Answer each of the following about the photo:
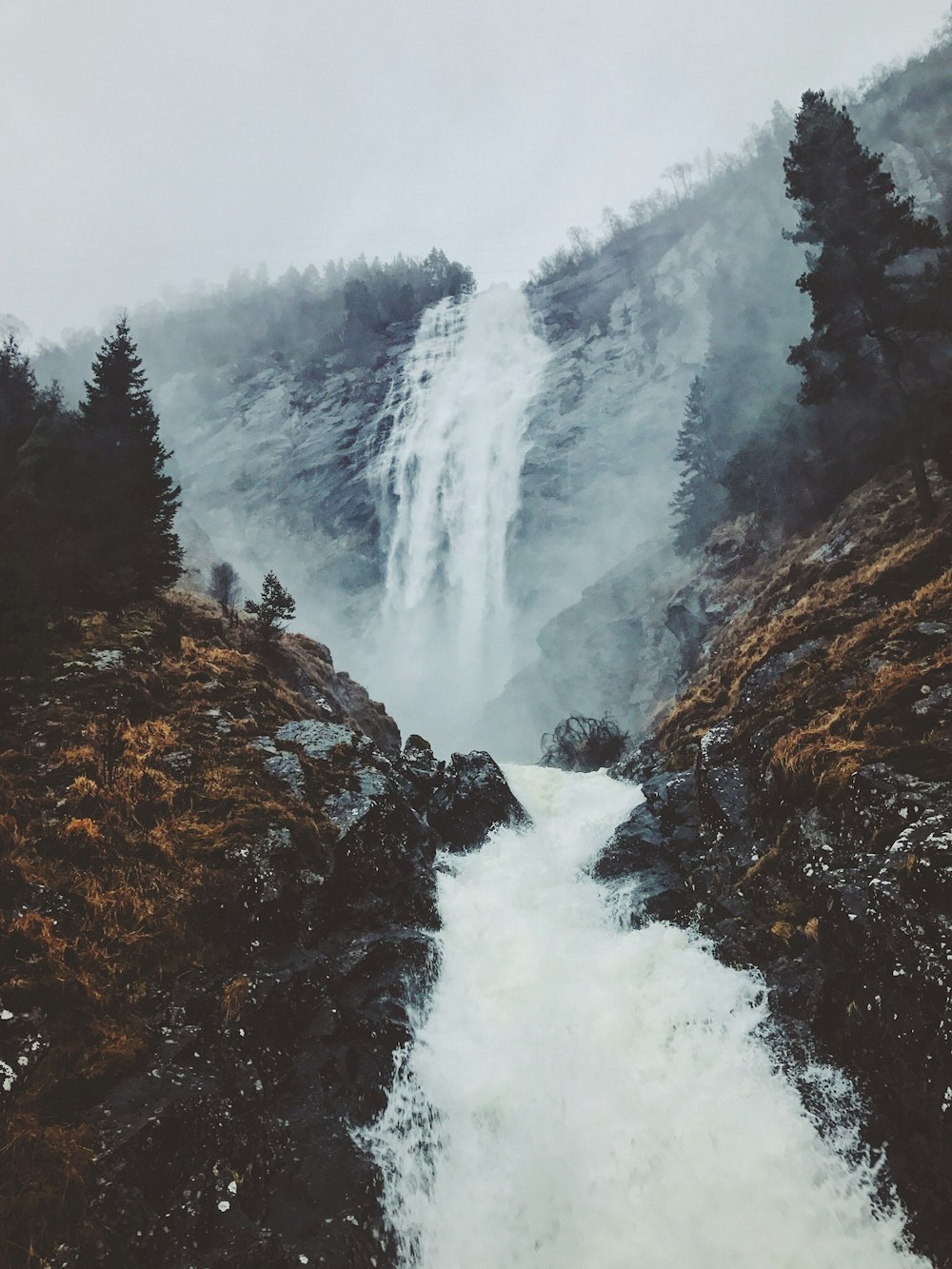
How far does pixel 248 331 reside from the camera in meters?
108

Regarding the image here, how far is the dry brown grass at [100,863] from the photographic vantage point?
18.6ft

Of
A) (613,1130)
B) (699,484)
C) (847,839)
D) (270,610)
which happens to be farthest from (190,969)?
(699,484)

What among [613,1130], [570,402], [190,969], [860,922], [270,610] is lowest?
[613,1130]

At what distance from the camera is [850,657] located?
41.2 ft

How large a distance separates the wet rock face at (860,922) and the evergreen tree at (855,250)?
13.4 metres

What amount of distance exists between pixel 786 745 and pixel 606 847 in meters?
5.37

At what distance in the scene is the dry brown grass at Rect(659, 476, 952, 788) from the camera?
949 cm

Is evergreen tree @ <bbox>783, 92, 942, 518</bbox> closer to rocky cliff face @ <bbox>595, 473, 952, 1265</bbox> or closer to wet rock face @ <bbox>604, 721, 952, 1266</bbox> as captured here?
rocky cliff face @ <bbox>595, 473, 952, 1265</bbox>

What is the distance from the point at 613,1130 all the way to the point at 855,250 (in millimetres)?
24388

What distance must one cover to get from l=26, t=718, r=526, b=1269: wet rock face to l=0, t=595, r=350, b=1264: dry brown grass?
25cm

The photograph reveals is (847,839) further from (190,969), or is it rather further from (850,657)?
(190,969)

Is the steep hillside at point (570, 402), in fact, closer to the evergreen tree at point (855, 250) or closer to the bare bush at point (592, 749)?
the bare bush at point (592, 749)

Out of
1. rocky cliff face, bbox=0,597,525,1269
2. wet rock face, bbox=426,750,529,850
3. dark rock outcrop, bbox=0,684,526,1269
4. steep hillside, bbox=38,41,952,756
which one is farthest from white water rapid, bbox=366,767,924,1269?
steep hillside, bbox=38,41,952,756

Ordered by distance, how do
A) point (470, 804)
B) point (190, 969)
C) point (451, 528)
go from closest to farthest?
point (190, 969) → point (470, 804) → point (451, 528)
